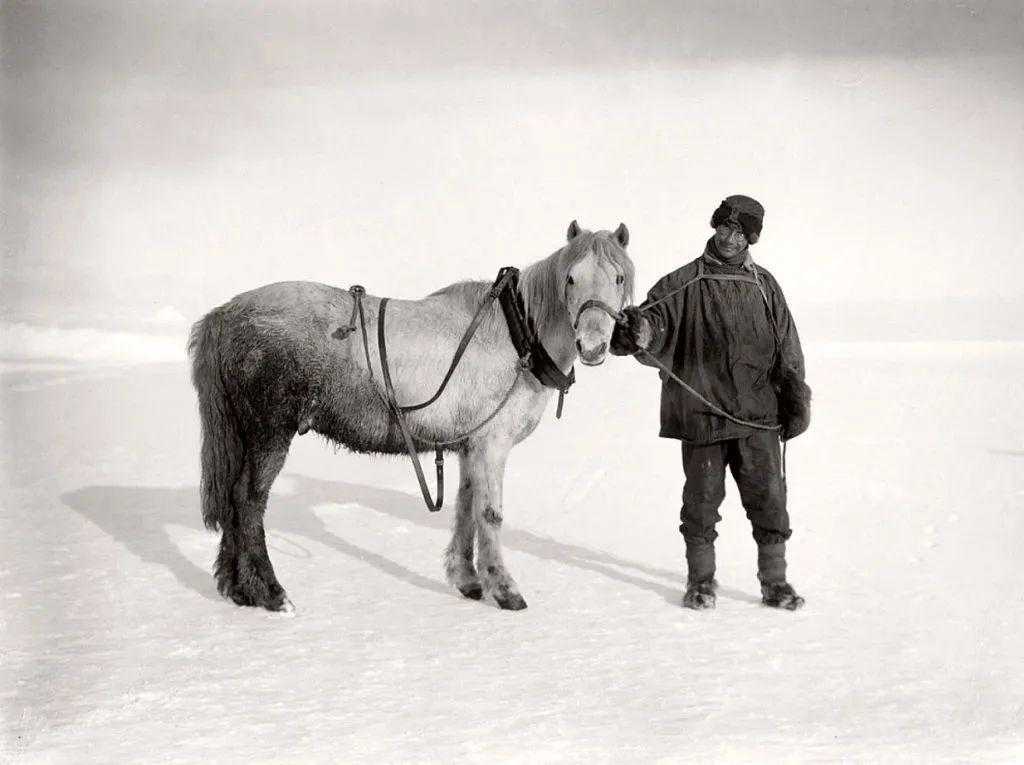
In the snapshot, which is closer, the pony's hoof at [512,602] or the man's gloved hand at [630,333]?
the man's gloved hand at [630,333]

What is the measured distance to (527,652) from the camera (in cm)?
475

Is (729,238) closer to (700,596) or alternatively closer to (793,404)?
(793,404)

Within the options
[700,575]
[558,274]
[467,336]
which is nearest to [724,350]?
[558,274]

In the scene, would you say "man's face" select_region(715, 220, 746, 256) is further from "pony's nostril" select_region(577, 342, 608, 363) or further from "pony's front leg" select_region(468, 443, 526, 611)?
"pony's front leg" select_region(468, 443, 526, 611)

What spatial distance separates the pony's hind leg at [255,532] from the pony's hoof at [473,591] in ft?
3.13

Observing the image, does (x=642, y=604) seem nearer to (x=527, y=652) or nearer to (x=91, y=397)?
(x=527, y=652)

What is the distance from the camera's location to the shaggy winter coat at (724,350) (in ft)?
17.2

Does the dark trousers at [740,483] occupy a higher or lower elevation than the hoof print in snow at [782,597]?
higher

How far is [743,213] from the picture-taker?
16.8ft

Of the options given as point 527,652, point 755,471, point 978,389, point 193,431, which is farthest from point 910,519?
point 193,431

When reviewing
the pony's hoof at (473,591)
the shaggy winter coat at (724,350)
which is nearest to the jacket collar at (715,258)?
the shaggy winter coat at (724,350)

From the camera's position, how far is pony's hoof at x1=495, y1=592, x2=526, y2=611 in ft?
17.9

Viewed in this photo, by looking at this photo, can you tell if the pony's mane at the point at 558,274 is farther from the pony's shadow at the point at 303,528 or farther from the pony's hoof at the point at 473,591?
the pony's shadow at the point at 303,528

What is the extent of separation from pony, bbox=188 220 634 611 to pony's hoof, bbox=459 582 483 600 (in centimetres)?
8
